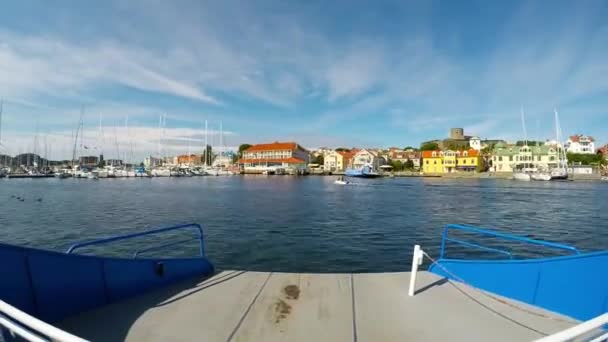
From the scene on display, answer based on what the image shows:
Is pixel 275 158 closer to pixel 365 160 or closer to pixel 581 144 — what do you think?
pixel 365 160

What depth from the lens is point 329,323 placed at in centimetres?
443

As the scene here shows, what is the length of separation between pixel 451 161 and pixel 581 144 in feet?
216

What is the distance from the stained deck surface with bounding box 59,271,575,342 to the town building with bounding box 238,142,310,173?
118738mm

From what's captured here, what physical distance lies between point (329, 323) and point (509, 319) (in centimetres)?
248

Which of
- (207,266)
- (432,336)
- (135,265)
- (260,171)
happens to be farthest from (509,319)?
(260,171)

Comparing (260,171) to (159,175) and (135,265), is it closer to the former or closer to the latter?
(159,175)

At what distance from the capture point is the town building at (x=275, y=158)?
424 ft

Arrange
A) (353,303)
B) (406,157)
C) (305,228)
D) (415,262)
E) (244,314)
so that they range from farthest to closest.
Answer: (406,157) < (305,228) < (415,262) < (353,303) < (244,314)

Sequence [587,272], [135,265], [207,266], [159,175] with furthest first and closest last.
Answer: [159,175]
[207,266]
[135,265]
[587,272]

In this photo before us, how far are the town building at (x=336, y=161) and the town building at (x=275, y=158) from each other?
9636 millimetres

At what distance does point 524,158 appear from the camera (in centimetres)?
10431

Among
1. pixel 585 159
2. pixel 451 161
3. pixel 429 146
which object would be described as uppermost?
pixel 429 146

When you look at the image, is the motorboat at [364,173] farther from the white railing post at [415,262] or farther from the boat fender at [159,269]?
the boat fender at [159,269]

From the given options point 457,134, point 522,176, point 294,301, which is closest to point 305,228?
point 294,301
